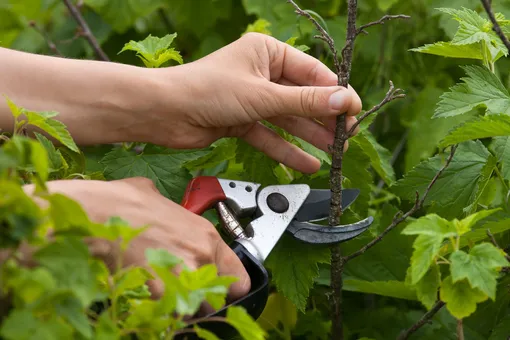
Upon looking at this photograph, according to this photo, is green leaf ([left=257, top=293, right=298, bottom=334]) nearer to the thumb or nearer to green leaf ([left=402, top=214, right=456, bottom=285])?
the thumb

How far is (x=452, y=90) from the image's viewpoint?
1484 mm

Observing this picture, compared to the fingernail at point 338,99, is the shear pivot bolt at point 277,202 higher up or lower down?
lower down

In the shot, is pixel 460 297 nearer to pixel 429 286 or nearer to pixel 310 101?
pixel 429 286

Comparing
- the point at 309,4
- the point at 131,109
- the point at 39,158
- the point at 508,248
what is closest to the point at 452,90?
the point at 508,248

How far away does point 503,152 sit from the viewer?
145 cm

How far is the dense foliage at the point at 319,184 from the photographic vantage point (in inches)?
31.6

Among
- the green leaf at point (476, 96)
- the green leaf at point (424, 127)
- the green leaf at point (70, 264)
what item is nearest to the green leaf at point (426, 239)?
the green leaf at point (476, 96)

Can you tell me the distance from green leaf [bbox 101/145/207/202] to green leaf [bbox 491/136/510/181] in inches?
22.7

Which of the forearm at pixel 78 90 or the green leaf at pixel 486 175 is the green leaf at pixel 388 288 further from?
the forearm at pixel 78 90

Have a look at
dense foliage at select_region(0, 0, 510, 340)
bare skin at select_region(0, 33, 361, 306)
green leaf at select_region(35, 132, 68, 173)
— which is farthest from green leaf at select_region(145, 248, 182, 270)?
green leaf at select_region(35, 132, 68, 173)

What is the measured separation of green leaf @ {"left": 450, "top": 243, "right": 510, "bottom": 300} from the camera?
1.07 m

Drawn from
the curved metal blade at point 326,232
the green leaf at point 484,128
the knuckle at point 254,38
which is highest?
the knuckle at point 254,38

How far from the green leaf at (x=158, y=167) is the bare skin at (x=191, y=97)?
37 millimetres

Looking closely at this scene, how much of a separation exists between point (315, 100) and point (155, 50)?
41cm
